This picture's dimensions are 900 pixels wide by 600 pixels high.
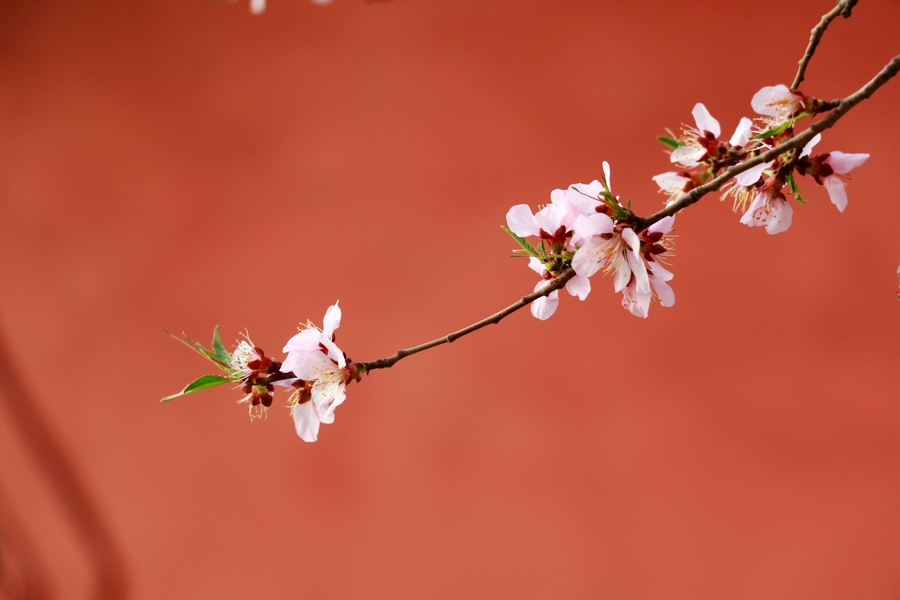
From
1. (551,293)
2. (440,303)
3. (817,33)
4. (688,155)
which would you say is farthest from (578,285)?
(440,303)

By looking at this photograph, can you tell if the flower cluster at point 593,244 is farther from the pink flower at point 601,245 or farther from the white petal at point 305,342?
the white petal at point 305,342

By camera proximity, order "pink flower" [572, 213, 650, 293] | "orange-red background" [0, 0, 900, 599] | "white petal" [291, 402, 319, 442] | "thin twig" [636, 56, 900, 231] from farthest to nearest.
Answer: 1. "orange-red background" [0, 0, 900, 599]
2. "white petal" [291, 402, 319, 442]
3. "pink flower" [572, 213, 650, 293]
4. "thin twig" [636, 56, 900, 231]

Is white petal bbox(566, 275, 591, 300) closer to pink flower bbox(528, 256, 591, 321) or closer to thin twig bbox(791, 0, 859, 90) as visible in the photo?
pink flower bbox(528, 256, 591, 321)

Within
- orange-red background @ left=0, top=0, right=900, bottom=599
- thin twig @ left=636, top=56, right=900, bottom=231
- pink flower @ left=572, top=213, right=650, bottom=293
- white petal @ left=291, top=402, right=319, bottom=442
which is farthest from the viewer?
orange-red background @ left=0, top=0, right=900, bottom=599

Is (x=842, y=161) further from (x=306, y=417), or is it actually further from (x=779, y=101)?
(x=306, y=417)

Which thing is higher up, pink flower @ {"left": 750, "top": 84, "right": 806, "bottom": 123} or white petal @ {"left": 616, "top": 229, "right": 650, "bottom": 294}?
pink flower @ {"left": 750, "top": 84, "right": 806, "bottom": 123}

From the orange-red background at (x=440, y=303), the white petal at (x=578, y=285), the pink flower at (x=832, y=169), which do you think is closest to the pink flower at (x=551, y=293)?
the white petal at (x=578, y=285)

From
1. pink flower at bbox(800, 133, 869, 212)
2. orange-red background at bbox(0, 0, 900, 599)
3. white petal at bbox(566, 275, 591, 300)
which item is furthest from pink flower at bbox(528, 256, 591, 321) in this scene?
orange-red background at bbox(0, 0, 900, 599)

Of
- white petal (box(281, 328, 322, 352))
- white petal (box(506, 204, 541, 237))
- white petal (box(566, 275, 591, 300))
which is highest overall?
white petal (box(506, 204, 541, 237))
